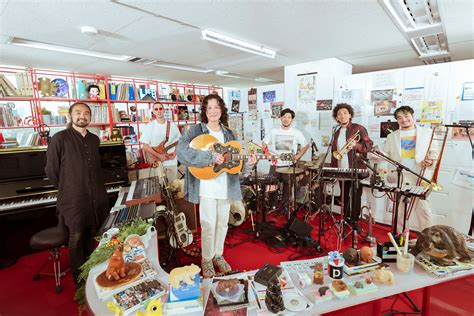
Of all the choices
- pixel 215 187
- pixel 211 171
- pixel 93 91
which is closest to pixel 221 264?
pixel 215 187

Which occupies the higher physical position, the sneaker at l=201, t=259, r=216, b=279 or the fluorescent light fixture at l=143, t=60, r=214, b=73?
the fluorescent light fixture at l=143, t=60, r=214, b=73

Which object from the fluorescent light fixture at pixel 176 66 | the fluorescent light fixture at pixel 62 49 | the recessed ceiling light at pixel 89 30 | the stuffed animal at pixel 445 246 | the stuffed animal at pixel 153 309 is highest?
the fluorescent light fixture at pixel 176 66

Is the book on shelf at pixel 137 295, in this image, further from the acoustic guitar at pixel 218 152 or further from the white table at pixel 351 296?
the acoustic guitar at pixel 218 152

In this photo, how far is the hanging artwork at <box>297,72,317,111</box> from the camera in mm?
4164

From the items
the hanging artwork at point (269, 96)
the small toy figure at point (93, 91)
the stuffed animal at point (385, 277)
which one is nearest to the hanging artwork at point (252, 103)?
the hanging artwork at point (269, 96)

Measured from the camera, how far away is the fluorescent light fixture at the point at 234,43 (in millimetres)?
2633

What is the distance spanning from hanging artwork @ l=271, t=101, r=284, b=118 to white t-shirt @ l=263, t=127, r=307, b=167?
1238mm

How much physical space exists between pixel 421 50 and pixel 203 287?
14.8 ft

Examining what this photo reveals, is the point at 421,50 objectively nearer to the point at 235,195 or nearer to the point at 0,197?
the point at 235,195

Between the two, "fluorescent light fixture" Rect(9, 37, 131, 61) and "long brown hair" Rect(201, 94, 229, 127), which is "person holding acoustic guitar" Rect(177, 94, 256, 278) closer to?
"long brown hair" Rect(201, 94, 229, 127)

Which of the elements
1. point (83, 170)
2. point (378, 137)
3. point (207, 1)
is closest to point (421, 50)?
point (378, 137)

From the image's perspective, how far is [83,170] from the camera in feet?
6.95

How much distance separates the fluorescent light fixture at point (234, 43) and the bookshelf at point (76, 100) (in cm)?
257

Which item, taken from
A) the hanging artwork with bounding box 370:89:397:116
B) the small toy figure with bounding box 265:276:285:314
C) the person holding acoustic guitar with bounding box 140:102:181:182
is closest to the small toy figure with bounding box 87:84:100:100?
the person holding acoustic guitar with bounding box 140:102:181:182
